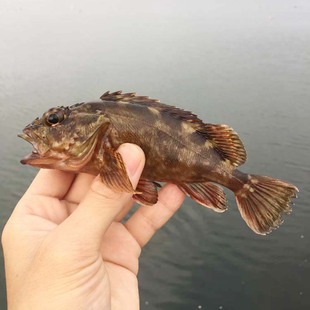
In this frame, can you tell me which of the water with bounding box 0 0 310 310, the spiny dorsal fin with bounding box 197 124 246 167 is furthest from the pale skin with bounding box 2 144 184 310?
the water with bounding box 0 0 310 310

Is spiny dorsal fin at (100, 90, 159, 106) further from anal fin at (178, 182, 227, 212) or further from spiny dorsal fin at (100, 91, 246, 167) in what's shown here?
anal fin at (178, 182, 227, 212)

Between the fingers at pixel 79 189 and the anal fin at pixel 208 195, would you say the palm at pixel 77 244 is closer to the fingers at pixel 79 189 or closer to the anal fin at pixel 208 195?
the fingers at pixel 79 189

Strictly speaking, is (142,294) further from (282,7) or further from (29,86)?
(282,7)

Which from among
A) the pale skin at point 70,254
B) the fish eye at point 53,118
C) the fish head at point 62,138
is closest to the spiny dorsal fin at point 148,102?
the fish head at point 62,138

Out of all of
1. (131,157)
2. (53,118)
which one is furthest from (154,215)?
(53,118)

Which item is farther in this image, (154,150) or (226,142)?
(226,142)

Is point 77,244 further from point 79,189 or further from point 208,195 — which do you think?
point 208,195

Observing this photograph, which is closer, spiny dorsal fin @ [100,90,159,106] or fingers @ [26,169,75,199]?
spiny dorsal fin @ [100,90,159,106]

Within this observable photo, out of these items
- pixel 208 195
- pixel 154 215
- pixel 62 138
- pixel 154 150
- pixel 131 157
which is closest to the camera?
pixel 131 157

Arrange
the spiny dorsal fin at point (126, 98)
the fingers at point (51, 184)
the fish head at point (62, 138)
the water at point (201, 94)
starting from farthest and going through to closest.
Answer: the water at point (201, 94), the fingers at point (51, 184), the spiny dorsal fin at point (126, 98), the fish head at point (62, 138)
